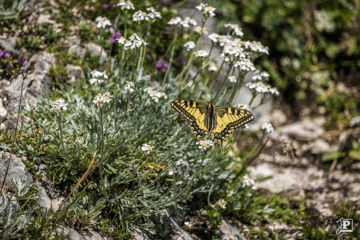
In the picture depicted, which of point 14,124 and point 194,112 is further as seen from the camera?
point 14,124

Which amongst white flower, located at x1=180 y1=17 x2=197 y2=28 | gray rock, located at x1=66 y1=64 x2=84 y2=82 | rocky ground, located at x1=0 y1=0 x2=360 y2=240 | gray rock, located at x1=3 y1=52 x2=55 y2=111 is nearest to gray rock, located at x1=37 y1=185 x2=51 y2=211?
rocky ground, located at x1=0 y1=0 x2=360 y2=240

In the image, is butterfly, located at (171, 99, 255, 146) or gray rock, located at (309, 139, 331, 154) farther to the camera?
gray rock, located at (309, 139, 331, 154)

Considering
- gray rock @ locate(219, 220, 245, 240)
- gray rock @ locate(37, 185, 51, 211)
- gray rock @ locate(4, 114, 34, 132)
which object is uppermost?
gray rock @ locate(4, 114, 34, 132)

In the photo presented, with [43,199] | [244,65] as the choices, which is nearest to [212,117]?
[244,65]

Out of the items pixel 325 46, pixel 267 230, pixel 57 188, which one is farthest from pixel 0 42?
pixel 325 46

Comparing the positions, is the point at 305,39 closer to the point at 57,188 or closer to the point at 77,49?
the point at 77,49

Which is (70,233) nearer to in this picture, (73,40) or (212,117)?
(212,117)

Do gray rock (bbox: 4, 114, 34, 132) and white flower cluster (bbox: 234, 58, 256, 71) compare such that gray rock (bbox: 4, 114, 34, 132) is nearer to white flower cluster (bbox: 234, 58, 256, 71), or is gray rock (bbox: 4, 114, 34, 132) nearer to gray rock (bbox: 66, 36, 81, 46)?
gray rock (bbox: 66, 36, 81, 46)
